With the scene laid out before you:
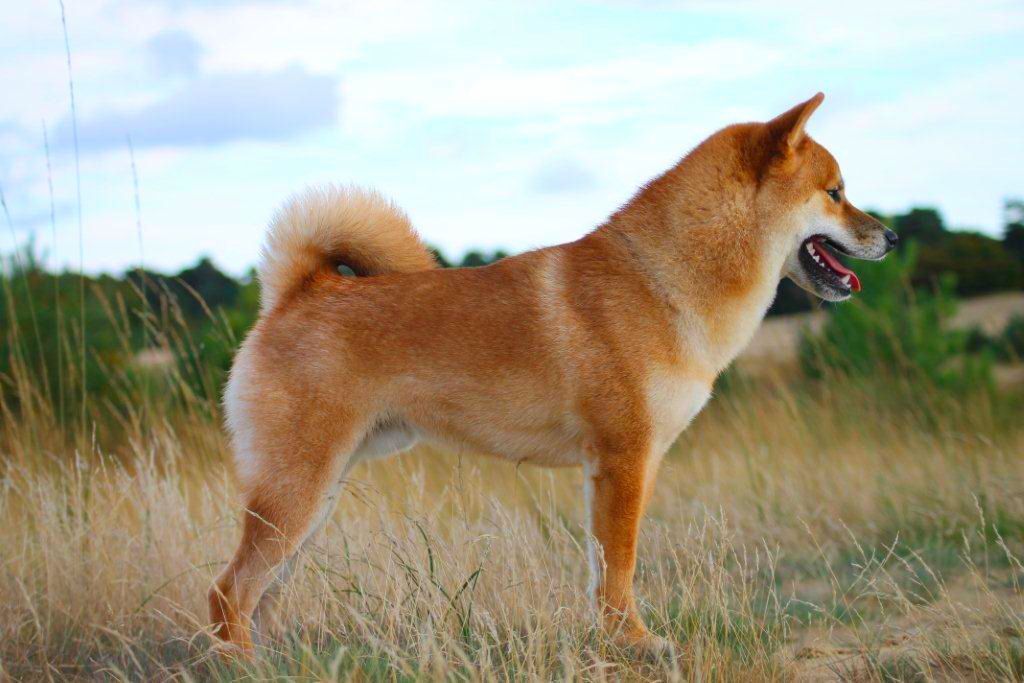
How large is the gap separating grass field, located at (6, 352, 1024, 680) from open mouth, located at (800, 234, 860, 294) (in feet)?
3.64

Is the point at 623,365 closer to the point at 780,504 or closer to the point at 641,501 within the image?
the point at 641,501

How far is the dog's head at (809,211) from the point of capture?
4.09 m

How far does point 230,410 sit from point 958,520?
4367 mm

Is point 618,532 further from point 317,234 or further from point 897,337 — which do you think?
point 897,337

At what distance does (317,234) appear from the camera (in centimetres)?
428

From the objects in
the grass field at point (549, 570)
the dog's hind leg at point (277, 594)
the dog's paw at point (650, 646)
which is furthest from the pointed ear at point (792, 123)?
the dog's hind leg at point (277, 594)

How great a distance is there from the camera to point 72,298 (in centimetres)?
888

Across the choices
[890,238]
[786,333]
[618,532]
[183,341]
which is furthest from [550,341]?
[786,333]

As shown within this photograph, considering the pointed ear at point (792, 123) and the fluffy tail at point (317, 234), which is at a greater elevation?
the pointed ear at point (792, 123)

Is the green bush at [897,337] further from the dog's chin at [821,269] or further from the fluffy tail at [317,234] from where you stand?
the fluffy tail at [317,234]

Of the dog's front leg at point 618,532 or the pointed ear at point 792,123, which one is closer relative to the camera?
the dog's front leg at point 618,532

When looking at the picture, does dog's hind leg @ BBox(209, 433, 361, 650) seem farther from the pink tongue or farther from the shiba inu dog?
the pink tongue

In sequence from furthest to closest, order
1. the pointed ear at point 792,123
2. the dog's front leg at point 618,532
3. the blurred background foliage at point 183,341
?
the blurred background foliage at point 183,341, the pointed ear at point 792,123, the dog's front leg at point 618,532

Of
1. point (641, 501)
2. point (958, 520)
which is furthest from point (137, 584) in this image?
point (958, 520)
